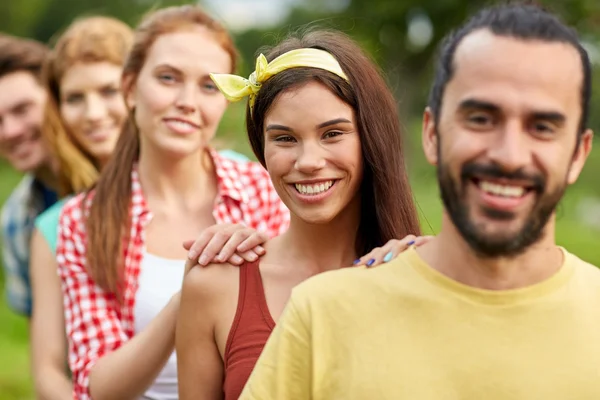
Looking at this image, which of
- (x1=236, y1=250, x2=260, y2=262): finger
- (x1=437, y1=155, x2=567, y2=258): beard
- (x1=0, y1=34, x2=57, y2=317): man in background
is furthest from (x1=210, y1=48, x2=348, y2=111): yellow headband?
(x1=0, y1=34, x2=57, y2=317): man in background

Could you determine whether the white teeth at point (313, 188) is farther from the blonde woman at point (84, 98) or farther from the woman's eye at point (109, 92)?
the woman's eye at point (109, 92)

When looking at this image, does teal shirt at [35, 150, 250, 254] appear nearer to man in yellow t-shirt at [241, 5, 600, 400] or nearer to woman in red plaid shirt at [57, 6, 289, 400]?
woman in red plaid shirt at [57, 6, 289, 400]

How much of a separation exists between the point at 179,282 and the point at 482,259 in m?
1.65

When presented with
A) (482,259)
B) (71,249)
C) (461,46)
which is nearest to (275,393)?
(482,259)

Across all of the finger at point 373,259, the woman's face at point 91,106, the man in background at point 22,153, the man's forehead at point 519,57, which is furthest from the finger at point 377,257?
the man in background at point 22,153

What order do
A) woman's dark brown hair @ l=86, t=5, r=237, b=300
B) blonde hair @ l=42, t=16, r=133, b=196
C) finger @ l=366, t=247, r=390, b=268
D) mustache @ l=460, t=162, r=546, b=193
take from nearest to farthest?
mustache @ l=460, t=162, r=546, b=193
finger @ l=366, t=247, r=390, b=268
woman's dark brown hair @ l=86, t=5, r=237, b=300
blonde hair @ l=42, t=16, r=133, b=196

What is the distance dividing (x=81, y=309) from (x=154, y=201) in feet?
1.54

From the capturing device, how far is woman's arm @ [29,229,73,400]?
141 inches

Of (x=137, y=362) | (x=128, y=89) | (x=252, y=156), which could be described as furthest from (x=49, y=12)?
(x=137, y=362)

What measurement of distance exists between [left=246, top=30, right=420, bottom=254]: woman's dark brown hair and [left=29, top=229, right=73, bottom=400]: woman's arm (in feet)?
3.89

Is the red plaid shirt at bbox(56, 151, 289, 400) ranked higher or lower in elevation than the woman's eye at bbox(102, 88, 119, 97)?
lower

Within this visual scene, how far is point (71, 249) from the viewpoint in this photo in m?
3.41

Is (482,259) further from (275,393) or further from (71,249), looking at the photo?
(71,249)

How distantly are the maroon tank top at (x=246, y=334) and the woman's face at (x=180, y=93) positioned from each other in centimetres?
99
